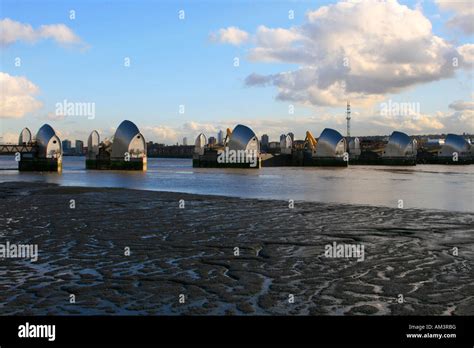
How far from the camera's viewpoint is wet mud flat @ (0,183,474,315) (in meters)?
7.46

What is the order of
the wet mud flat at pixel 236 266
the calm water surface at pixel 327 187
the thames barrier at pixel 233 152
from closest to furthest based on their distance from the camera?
the wet mud flat at pixel 236 266
the calm water surface at pixel 327 187
the thames barrier at pixel 233 152

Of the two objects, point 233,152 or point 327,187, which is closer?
point 327,187

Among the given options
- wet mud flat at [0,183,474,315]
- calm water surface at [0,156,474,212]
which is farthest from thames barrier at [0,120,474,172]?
wet mud flat at [0,183,474,315]

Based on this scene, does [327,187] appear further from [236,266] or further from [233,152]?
[233,152]

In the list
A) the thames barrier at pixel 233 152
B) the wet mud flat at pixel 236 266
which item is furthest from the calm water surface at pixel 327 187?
the thames barrier at pixel 233 152

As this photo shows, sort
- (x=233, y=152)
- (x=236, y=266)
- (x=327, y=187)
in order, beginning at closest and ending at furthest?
(x=236, y=266) < (x=327, y=187) < (x=233, y=152)

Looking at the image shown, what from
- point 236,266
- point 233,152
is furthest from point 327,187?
point 233,152

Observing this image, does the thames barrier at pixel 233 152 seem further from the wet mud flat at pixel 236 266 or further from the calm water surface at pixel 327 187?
the wet mud flat at pixel 236 266

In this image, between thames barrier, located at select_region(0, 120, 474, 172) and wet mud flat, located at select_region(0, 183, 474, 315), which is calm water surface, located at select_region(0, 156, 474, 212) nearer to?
wet mud flat, located at select_region(0, 183, 474, 315)

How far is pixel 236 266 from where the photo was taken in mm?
10266

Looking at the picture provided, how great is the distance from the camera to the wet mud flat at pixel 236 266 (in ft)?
24.5

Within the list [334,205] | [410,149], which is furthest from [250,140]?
[334,205]
